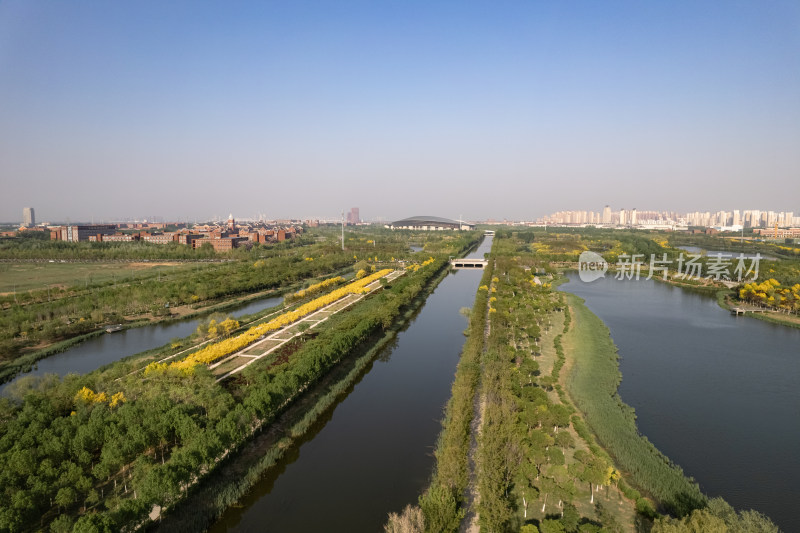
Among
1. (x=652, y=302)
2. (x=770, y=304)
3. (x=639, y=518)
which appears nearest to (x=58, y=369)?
(x=639, y=518)

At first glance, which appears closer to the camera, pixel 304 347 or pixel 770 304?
pixel 304 347

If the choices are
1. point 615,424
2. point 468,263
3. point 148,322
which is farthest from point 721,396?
point 468,263

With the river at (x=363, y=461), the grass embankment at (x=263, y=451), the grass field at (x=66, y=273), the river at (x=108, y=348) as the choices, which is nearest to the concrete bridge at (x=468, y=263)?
the river at (x=108, y=348)

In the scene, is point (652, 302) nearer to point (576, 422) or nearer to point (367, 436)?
point (576, 422)

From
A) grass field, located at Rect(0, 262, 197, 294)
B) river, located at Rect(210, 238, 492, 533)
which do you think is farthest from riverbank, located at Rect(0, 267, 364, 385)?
river, located at Rect(210, 238, 492, 533)

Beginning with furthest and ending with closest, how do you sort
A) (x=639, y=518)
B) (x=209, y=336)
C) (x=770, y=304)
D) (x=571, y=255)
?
A: 1. (x=571, y=255)
2. (x=770, y=304)
3. (x=209, y=336)
4. (x=639, y=518)

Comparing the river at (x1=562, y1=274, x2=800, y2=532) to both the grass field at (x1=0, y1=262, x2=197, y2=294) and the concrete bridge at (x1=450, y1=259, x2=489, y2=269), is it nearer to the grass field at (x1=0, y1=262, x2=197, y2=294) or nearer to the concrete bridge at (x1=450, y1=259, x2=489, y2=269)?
the concrete bridge at (x1=450, y1=259, x2=489, y2=269)
